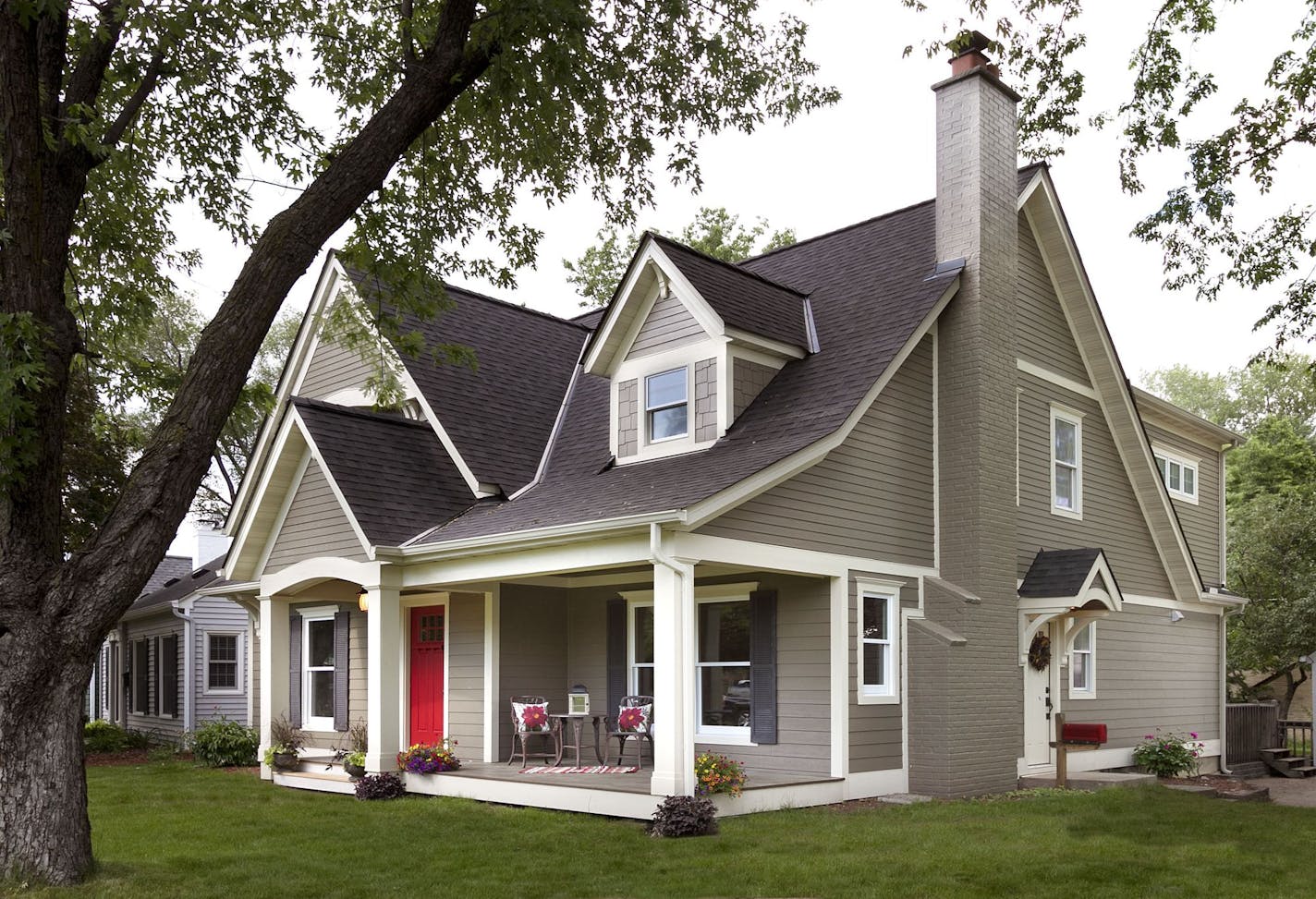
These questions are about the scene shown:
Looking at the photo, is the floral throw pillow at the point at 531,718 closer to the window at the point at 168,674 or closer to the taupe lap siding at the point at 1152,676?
the taupe lap siding at the point at 1152,676

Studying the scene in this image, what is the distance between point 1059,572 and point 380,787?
359 inches

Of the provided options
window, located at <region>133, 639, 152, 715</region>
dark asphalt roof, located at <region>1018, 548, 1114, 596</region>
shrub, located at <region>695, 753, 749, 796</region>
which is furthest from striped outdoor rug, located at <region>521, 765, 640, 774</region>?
window, located at <region>133, 639, 152, 715</region>

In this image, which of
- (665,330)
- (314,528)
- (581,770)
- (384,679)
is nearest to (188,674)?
(314,528)

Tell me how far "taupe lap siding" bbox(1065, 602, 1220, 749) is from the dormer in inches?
259

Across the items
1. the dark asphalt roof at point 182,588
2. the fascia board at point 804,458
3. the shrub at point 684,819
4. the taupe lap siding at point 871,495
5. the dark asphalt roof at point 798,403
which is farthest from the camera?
the dark asphalt roof at point 182,588

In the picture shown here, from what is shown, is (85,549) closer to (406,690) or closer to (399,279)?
(399,279)

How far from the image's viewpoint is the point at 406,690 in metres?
16.5

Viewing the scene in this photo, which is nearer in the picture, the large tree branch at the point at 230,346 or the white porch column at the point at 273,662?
the large tree branch at the point at 230,346

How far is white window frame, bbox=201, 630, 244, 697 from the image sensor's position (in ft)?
86.9

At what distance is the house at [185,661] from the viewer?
26000 millimetres

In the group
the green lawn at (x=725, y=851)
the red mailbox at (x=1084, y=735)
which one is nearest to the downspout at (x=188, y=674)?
the green lawn at (x=725, y=851)

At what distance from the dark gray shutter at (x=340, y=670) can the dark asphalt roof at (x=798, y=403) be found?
3.24 meters

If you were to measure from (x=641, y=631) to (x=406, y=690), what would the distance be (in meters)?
3.67

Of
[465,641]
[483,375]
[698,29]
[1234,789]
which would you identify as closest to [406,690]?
[465,641]
